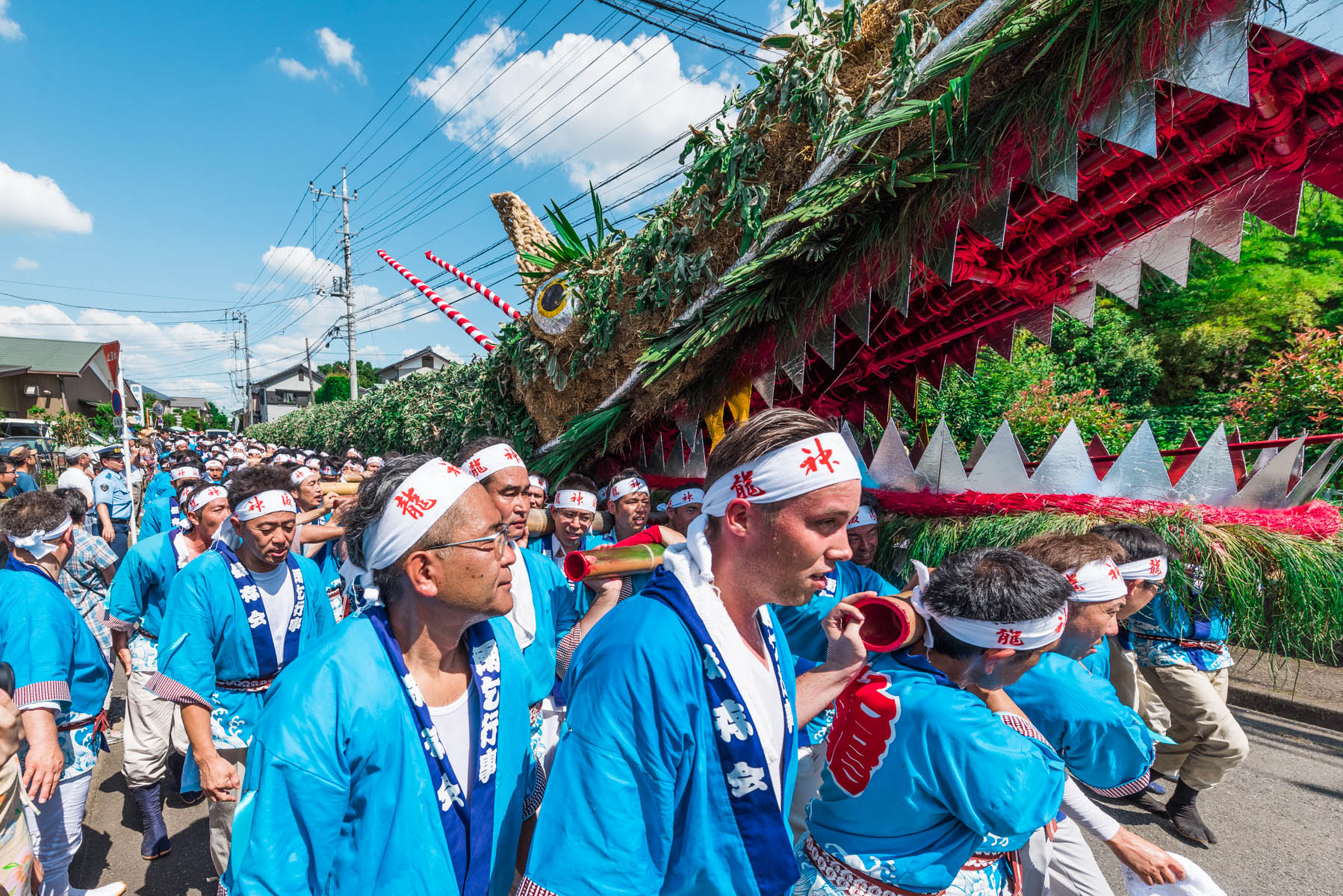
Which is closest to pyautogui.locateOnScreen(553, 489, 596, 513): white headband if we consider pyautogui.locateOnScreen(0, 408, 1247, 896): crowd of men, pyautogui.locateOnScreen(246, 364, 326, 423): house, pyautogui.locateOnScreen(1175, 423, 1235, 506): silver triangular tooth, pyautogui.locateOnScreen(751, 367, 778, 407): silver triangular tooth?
pyautogui.locateOnScreen(751, 367, 778, 407): silver triangular tooth

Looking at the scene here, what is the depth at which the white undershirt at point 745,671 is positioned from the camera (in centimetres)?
145

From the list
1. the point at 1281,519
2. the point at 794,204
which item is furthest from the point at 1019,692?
the point at 794,204

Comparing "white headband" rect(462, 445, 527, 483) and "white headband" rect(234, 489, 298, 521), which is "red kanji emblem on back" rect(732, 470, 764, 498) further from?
"white headband" rect(234, 489, 298, 521)

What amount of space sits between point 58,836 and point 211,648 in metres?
0.94

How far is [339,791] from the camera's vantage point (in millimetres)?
1464

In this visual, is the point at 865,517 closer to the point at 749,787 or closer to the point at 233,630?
the point at 749,787

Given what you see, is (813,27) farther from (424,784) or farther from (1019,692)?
(424,784)

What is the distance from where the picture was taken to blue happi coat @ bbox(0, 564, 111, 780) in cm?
267

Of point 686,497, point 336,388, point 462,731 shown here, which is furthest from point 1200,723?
point 336,388

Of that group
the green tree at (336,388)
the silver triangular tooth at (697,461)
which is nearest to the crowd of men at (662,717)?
the silver triangular tooth at (697,461)

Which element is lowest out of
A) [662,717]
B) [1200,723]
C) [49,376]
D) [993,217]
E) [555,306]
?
[1200,723]

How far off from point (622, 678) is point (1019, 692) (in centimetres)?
150

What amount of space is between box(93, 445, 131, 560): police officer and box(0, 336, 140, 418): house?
2415 centimetres

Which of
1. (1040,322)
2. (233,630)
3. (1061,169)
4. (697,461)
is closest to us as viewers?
(1061,169)
